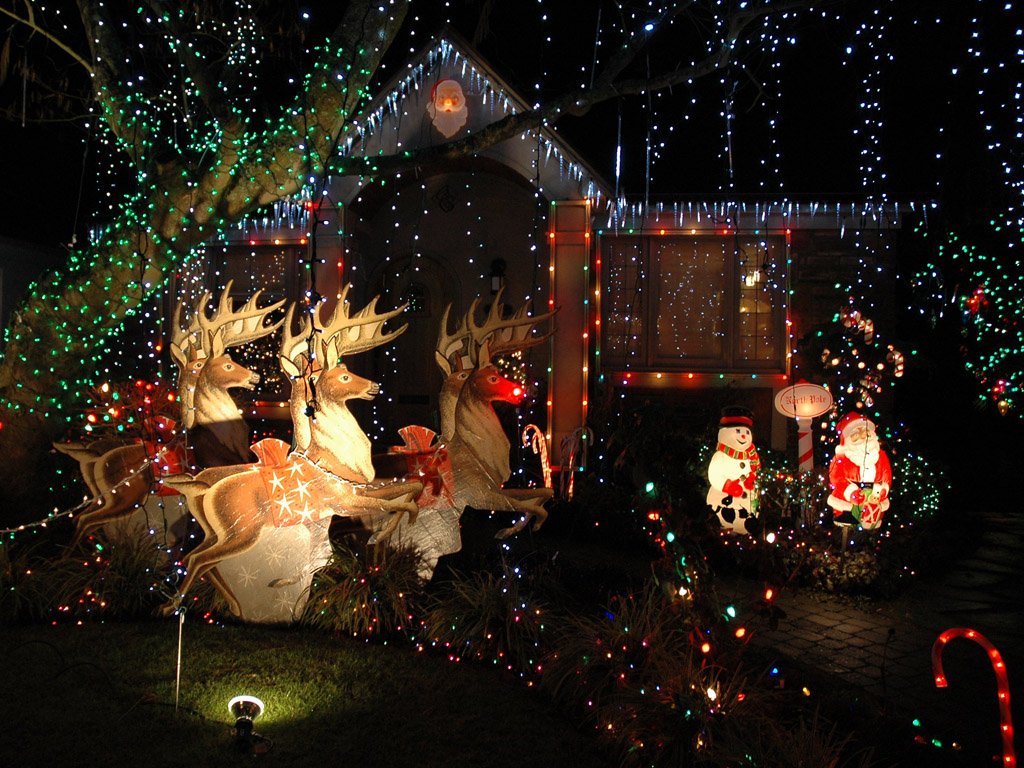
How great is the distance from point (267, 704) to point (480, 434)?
8.36 ft

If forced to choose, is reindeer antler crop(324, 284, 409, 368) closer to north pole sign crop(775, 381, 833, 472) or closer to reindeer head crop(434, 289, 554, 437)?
reindeer head crop(434, 289, 554, 437)

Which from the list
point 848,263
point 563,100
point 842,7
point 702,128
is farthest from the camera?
point 702,128

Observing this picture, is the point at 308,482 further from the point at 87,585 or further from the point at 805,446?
the point at 805,446

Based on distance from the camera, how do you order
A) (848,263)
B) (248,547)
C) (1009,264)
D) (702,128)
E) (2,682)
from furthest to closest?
(702,128)
(848,263)
(1009,264)
(248,547)
(2,682)

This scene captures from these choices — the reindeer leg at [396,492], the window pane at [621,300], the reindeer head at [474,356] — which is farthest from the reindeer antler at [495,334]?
the window pane at [621,300]

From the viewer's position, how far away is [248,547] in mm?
5609

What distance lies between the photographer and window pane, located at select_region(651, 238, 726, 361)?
11227 mm

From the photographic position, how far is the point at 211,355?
6578 mm

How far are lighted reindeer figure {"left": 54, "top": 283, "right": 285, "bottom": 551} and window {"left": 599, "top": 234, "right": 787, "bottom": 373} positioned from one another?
573 cm

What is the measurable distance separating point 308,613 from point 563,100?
15.5 ft

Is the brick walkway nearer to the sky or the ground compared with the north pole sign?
nearer to the ground

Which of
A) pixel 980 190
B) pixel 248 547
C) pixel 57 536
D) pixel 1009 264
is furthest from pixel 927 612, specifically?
pixel 57 536

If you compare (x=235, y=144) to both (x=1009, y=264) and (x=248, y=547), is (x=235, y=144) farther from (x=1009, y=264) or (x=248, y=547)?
(x=1009, y=264)

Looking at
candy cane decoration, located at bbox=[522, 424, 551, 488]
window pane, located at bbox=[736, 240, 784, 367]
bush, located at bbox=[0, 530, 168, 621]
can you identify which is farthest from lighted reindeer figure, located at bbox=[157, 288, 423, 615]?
window pane, located at bbox=[736, 240, 784, 367]
